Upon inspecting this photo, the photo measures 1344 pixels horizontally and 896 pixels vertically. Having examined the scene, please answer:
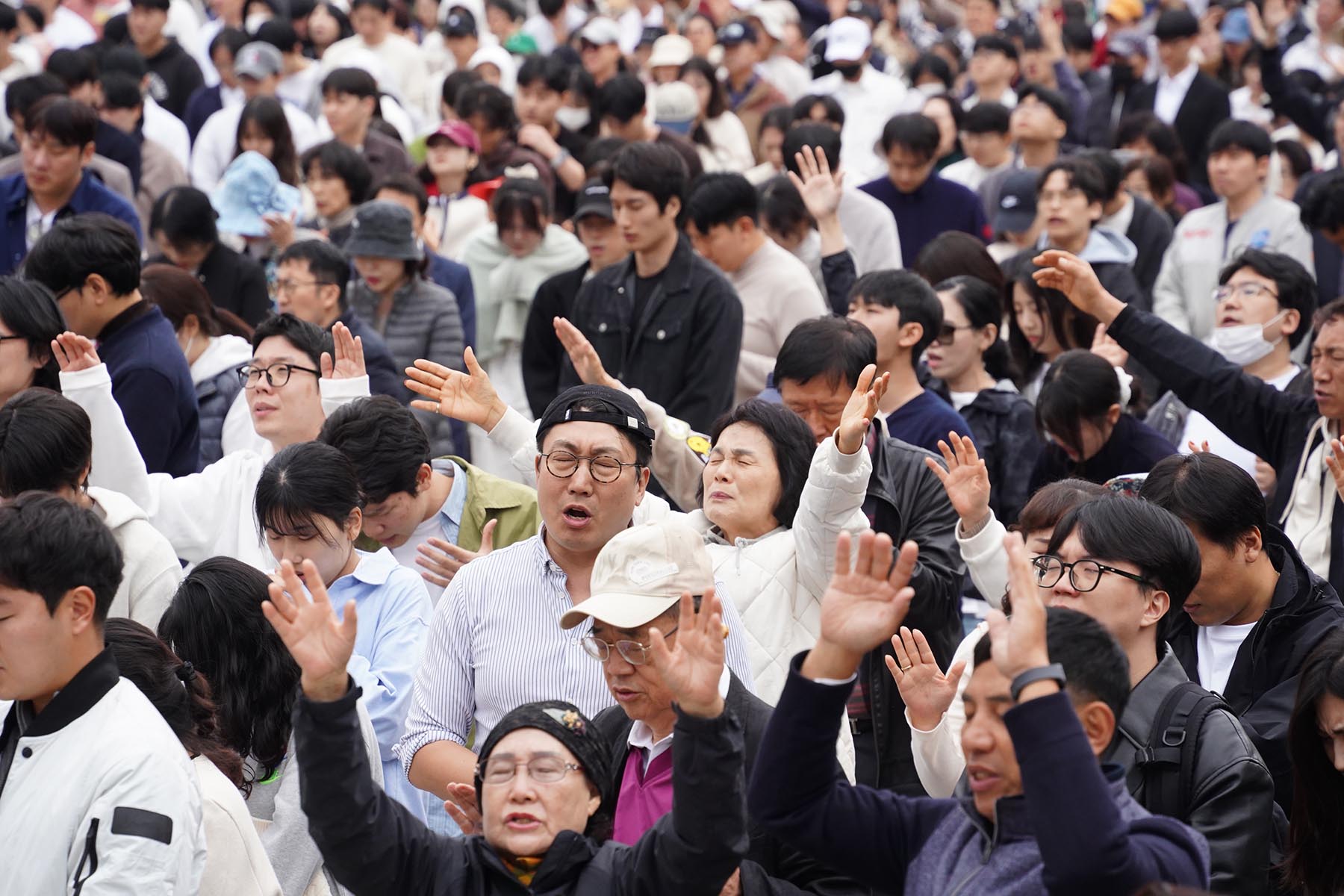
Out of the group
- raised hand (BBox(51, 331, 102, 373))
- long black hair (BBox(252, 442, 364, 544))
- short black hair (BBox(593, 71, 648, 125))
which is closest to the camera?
long black hair (BBox(252, 442, 364, 544))

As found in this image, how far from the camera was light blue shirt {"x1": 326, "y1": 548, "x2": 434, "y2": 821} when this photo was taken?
4.10 m

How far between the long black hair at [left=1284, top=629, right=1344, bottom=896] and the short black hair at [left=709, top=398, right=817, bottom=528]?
1.39m

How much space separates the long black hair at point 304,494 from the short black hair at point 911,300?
81.3 inches

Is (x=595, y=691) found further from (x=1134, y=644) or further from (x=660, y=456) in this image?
(x=660, y=456)

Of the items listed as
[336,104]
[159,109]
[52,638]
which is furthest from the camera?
[159,109]

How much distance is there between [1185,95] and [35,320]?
981 cm

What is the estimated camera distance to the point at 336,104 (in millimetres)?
9570

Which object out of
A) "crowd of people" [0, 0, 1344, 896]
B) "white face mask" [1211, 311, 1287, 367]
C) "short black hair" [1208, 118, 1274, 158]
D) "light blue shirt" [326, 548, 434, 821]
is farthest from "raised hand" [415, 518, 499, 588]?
"short black hair" [1208, 118, 1274, 158]

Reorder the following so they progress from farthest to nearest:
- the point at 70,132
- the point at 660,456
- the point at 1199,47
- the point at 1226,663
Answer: the point at 1199,47, the point at 70,132, the point at 660,456, the point at 1226,663

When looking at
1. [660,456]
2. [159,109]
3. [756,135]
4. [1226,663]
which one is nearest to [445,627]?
[660,456]

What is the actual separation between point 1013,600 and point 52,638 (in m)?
1.69

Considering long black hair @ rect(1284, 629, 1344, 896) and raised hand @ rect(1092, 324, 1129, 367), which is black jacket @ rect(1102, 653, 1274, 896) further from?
raised hand @ rect(1092, 324, 1129, 367)

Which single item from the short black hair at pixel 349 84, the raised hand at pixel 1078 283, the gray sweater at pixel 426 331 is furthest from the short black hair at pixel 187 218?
the raised hand at pixel 1078 283

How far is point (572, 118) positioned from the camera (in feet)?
37.2
